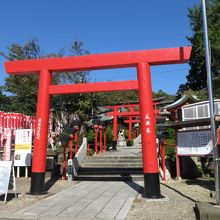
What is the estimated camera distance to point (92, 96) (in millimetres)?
22594

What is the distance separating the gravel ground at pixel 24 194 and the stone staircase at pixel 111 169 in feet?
5.17

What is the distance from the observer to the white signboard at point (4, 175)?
899cm

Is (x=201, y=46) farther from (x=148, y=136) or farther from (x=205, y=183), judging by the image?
(x=148, y=136)

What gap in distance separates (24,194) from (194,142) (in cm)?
578

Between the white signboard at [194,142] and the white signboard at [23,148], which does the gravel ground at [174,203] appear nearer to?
the white signboard at [194,142]

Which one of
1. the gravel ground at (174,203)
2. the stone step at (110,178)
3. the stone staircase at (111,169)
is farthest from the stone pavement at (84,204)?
the stone staircase at (111,169)

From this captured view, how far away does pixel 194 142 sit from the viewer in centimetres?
1082

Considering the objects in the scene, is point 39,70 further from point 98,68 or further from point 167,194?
point 167,194

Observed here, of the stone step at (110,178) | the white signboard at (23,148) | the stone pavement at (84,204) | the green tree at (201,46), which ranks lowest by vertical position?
the stone pavement at (84,204)

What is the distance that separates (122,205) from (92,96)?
48.8 feet

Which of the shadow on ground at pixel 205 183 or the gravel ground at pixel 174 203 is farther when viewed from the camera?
the shadow on ground at pixel 205 183

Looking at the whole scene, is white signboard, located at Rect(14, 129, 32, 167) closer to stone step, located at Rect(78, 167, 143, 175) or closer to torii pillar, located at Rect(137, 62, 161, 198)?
stone step, located at Rect(78, 167, 143, 175)

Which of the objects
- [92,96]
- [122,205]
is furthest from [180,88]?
[122,205]

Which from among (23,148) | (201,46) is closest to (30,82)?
(23,148)
